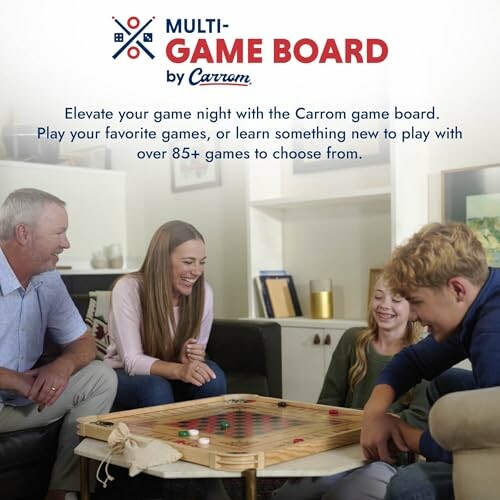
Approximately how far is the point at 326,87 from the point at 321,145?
0.30 metres

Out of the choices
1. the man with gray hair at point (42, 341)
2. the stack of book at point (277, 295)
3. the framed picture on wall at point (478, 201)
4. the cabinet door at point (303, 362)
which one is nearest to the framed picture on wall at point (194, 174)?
the stack of book at point (277, 295)

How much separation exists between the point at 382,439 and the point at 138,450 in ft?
1.62

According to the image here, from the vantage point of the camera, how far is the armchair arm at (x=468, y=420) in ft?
4.04

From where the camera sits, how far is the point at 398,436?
5.10 ft

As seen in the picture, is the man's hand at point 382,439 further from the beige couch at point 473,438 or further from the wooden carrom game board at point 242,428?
the beige couch at point 473,438

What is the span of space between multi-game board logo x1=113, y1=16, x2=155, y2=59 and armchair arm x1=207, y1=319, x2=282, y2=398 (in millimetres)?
1117

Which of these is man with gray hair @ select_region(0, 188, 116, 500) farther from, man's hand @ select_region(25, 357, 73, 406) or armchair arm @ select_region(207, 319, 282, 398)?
armchair arm @ select_region(207, 319, 282, 398)

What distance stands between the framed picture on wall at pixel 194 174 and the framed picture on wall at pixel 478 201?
1418mm

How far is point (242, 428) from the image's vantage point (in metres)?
1.75

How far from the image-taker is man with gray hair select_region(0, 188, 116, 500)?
2209 mm

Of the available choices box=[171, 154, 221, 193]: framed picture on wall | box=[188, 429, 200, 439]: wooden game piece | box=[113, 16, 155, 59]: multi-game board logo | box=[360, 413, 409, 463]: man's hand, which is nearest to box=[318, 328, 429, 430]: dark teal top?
box=[360, 413, 409, 463]: man's hand

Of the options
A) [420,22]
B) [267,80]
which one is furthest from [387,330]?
[267,80]

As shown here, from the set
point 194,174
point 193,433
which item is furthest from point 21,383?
point 194,174

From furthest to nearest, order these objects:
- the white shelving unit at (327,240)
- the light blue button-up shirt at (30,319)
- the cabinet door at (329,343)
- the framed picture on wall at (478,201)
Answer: the white shelving unit at (327,240) < the cabinet door at (329,343) < the framed picture on wall at (478,201) < the light blue button-up shirt at (30,319)
